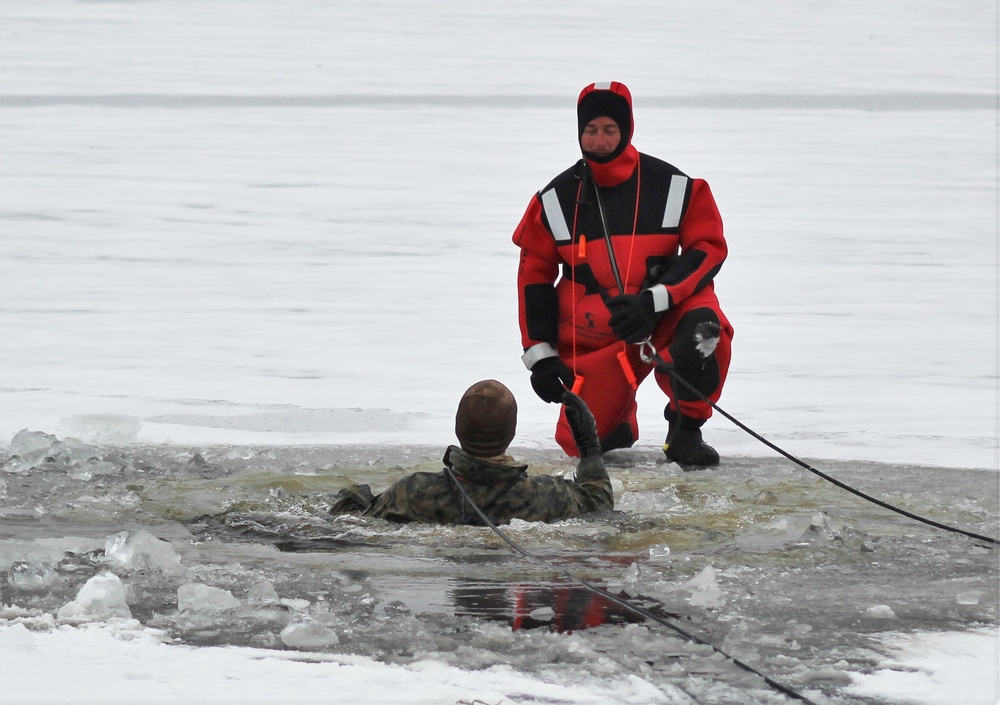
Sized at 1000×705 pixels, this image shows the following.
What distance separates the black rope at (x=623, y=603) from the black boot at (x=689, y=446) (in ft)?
4.21

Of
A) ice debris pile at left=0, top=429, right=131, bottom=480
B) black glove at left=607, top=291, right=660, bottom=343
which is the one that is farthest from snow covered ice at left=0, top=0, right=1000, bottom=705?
black glove at left=607, top=291, right=660, bottom=343

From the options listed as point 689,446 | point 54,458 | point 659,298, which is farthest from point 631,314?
point 54,458

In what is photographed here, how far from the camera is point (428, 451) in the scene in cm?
511

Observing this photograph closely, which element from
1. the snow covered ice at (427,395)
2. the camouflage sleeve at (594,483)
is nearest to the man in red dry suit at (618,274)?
the snow covered ice at (427,395)

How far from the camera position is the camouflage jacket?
12.6ft

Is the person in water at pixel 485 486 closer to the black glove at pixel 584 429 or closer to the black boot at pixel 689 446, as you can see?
the black glove at pixel 584 429

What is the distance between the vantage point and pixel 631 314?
4707 millimetres

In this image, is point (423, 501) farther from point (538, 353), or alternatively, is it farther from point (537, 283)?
point (537, 283)

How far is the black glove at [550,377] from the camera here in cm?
496

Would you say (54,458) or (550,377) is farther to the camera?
(550,377)

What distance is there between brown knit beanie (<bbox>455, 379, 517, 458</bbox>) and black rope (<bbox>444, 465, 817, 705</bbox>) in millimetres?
129

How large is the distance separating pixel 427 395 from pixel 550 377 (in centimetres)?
112

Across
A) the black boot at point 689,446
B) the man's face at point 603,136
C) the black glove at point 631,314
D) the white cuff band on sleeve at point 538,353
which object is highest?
the man's face at point 603,136

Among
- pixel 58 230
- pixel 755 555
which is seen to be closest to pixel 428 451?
pixel 755 555
